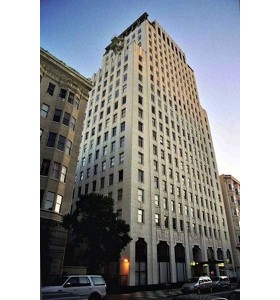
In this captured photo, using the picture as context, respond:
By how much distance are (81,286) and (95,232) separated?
209cm

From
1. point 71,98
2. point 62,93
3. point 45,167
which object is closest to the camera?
point 45,167

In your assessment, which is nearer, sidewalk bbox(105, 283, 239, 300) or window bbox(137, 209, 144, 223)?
sidewalk bbox(105, 283, 239, 300)

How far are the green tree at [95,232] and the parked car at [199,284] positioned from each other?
349cm

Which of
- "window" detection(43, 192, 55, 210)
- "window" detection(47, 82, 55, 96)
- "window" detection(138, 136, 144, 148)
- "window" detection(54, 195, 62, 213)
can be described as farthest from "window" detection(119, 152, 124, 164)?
"window" detection(47, 82, 55, 96)

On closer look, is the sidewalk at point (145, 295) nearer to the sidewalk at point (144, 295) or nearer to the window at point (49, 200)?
the sidewalk at point (144, 295)

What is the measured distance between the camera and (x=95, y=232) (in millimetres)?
9094

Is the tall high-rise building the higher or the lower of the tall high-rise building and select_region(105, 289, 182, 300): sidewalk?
the higher

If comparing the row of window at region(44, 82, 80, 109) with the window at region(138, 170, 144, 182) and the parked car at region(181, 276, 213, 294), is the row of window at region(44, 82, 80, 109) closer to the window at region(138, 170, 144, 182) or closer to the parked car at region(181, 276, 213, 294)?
the window at region(138, 170, 144, 182)

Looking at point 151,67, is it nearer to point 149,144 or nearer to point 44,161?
point 149,144

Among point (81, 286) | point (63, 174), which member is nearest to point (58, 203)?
point (63, 174)

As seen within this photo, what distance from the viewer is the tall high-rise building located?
Answer: 13.1m

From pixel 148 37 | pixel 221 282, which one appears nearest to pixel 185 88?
pixel 148 37

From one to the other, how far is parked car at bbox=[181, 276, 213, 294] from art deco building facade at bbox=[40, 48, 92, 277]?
19.1 ft

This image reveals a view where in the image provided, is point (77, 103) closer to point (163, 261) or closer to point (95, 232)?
point (95, 232)
